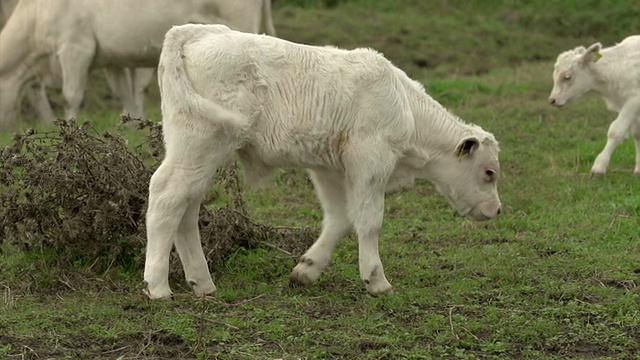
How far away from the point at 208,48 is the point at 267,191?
3.90 meters

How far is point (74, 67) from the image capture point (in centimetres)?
1296

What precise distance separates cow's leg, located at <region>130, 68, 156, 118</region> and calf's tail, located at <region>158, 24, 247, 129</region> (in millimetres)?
7352

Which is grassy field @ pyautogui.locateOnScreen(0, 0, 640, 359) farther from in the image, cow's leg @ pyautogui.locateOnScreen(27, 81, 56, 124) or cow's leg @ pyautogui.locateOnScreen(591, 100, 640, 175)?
cow's leg @ pyautogui.locateOnScreen(27, 81, 56, 124)

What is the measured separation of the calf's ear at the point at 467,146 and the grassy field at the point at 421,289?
845 mm

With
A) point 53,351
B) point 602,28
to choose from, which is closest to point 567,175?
point 53,351

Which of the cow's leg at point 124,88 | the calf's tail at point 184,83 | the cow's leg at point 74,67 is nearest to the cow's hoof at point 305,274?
the calf's tail at point 184,83

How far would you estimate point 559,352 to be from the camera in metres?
6.50

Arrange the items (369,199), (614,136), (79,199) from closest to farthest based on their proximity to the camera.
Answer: (369,199)
(79,199)
(614,136)

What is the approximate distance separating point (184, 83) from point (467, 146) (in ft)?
6.26

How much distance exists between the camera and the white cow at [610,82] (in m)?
11.6

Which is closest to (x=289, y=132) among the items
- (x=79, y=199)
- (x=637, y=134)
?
(x=79, y=199)

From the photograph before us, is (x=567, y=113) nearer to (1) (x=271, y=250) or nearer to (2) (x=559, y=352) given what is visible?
(1) (x=271, y=250)

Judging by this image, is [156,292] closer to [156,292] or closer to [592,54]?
[156,292]

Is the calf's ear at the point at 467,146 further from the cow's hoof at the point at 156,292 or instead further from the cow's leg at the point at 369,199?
the cow's hoof at the point at 156,292
